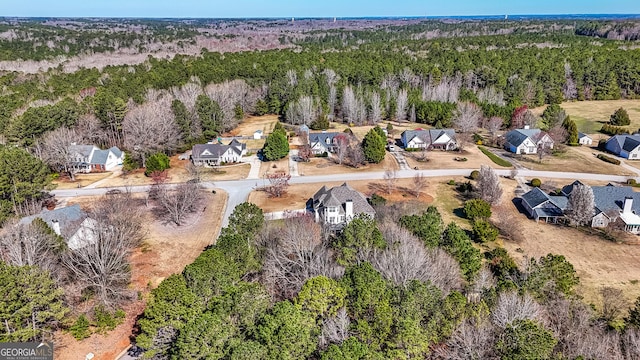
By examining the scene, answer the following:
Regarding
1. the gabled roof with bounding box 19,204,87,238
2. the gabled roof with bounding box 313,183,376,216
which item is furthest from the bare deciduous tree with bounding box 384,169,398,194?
the gabled roof with bounding box 19,204,87,238

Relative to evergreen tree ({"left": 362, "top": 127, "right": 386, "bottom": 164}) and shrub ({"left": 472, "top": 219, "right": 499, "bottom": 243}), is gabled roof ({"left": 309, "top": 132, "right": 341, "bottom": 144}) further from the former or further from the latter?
shrub ({"left": 472, "top": 219, "right": 499, "bottom": 243})

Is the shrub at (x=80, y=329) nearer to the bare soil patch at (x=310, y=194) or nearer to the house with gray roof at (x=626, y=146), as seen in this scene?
the bare soil patch at (x=310, y=194)

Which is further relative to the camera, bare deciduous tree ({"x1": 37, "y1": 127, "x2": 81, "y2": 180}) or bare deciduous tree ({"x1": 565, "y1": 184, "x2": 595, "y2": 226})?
bare deciduous tree ({"x1": 37, "y1": 127, "x2": 81, "y2": 180})

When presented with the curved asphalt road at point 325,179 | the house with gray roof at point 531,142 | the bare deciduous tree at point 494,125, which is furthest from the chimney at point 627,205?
the bare deciduous tree at point 494,125

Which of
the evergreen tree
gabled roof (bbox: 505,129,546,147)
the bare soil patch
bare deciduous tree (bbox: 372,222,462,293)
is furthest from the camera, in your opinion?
gabled roof (bbox: 505,129,546,147)

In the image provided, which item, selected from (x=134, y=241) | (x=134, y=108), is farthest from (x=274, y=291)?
(x=134, y=108)

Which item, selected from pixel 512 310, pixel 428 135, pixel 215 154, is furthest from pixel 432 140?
pixel 512 310
